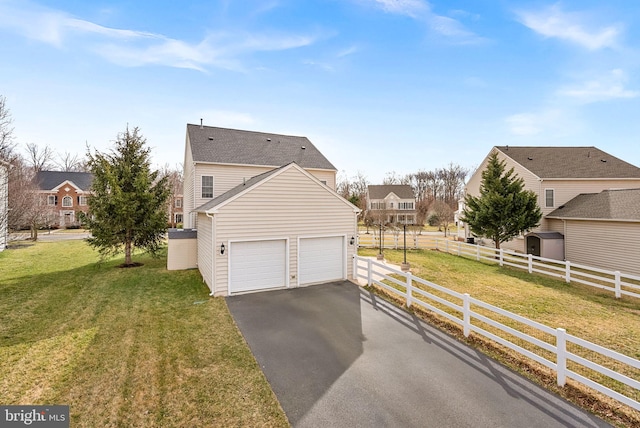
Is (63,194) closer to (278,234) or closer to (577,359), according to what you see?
(278,234)

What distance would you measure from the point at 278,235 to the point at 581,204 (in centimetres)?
2055

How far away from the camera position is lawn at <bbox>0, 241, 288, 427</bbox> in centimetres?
427

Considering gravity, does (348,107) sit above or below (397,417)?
above

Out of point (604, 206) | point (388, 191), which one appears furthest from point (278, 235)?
point (388, 191)

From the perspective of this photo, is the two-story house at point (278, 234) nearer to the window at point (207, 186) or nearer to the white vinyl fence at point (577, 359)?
the window at point (207, 186)

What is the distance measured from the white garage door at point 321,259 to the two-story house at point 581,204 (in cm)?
1485

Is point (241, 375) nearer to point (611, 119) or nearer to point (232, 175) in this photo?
point (232, 175)

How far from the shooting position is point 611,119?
16156 millimetres

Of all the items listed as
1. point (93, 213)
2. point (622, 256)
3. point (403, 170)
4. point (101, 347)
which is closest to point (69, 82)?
point (93, 213)

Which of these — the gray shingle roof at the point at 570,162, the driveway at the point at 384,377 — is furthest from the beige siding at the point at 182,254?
the gray shingle roof at the point at 570,162

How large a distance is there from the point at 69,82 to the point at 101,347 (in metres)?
10.4

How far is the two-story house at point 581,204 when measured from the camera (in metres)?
15.0

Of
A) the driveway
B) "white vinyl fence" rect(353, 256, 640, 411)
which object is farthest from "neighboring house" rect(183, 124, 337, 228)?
"white vinyl fence" rect(353, 256, 640, 411)

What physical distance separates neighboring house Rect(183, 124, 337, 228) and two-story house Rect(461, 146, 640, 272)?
1428cm
